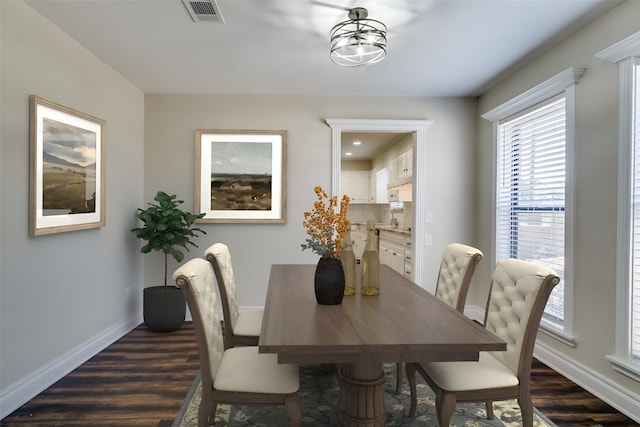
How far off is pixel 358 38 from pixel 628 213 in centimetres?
204

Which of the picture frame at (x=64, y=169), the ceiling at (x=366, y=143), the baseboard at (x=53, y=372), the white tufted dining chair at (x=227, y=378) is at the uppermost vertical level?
the ceiling at (x=366, y=143)

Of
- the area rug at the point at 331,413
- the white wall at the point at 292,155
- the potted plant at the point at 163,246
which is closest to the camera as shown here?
the area rug at the point at 331,413

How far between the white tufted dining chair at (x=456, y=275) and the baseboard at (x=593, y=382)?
3.66 feet

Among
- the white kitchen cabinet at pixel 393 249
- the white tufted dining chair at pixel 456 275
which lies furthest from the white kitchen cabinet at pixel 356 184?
the white tufted dining chair at pixel 456 275

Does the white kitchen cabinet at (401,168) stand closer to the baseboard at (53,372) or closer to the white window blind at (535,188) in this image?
the white window blind at (535,188)

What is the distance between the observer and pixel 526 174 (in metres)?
3.47

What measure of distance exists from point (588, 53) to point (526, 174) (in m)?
1.07

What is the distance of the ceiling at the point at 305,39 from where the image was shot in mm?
2473

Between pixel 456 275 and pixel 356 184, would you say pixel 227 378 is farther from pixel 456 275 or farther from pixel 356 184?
pixel 356 184

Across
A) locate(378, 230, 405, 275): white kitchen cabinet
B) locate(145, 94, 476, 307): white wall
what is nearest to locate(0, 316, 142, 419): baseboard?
locate(145, 94, 476, 307): white wall

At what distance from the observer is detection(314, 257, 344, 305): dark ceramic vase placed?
1.93m

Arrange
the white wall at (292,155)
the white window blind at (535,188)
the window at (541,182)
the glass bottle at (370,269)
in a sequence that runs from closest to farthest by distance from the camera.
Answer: the glass bottle at (370,269) → the window at (541,182) → the white window blind at (535,188) → the white wall at (292,155)

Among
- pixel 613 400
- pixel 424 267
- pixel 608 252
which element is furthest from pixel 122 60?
pixel 613 400

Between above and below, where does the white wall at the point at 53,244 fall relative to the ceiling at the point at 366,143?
below
